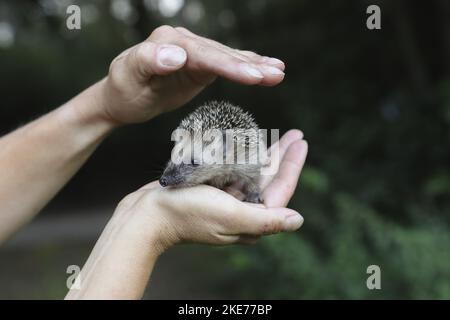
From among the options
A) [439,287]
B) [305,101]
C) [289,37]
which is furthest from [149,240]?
[289,37]

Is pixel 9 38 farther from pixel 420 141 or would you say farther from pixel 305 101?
pixel 420 141

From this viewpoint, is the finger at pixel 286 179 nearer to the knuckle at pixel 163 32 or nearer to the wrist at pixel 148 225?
the wrist at pixel 148 225

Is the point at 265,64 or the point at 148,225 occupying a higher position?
Result: the point at 265,64

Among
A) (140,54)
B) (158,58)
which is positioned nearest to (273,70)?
(158,58)

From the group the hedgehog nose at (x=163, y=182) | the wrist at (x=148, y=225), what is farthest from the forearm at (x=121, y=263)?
the hedgehog nose at (x=163, y=182)

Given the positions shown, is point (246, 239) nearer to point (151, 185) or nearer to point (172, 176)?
point (172, 176)
